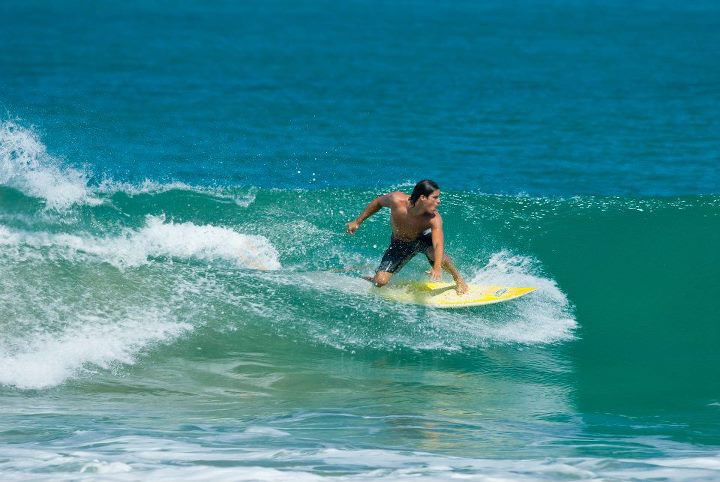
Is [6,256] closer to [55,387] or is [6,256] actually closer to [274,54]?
[55,387]

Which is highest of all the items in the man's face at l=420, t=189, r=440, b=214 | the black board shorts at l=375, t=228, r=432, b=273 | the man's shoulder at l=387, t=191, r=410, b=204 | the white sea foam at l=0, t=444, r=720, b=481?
the man's shoulder at l=387, t=191, r=410, b=204

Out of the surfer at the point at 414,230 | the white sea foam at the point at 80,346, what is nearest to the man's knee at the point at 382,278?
the surfer at the point at 414,230

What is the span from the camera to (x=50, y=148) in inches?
717

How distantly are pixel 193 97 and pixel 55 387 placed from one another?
62.8 feet

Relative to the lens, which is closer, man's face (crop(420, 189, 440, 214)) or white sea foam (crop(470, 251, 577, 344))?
man's face (crop(420, 189, 440, 214))

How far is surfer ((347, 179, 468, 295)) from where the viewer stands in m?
10.0

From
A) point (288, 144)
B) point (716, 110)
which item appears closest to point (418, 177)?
point (288, 144)

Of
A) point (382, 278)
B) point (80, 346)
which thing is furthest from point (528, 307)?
point (80, 346)

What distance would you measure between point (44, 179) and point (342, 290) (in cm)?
552

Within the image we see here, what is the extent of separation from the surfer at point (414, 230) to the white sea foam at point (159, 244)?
184cm

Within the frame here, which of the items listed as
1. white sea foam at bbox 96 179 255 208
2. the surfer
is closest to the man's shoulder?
the surfer

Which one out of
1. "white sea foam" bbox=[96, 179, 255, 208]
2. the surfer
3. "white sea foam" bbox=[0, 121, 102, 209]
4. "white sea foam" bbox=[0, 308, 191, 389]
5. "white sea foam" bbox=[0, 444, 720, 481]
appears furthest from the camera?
"white sea foam" bbox=[96, 179, 255, 208]

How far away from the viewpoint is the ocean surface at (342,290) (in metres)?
7.25

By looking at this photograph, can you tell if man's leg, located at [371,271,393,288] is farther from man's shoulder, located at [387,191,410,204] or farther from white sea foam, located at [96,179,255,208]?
white sea foam, located at [96,179,255,208]
